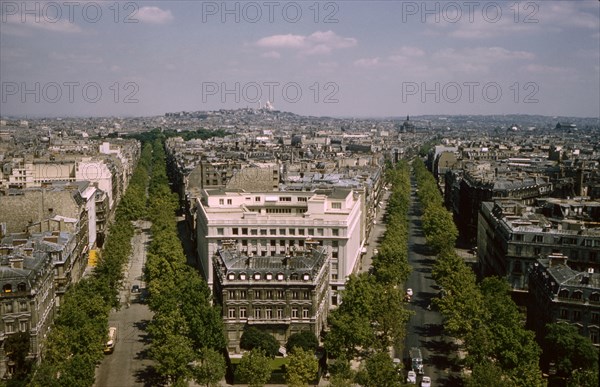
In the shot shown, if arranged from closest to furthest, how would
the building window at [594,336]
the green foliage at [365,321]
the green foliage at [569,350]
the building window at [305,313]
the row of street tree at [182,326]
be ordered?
the row of street tree at [182,326], the green foliage at [569,350], the building window at [594,336], the green foliage at [365,321], the building window at [305,313]

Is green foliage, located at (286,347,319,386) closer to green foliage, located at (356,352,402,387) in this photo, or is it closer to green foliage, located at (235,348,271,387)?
green foliage, located at (235,348,271,387)

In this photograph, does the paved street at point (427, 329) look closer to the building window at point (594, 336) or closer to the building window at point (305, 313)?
the building window at point (305, 313)

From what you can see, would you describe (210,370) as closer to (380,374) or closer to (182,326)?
(182,326)

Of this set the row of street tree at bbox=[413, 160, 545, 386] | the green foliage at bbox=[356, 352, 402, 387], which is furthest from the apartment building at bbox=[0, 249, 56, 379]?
the row of street tree at bbox=[413, 160, 545, 386]

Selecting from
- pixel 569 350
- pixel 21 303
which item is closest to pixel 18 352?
pixel 21 303

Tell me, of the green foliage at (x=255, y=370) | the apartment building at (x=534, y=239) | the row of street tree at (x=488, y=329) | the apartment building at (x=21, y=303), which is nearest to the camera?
the row of street tree at (x=488, y=329)

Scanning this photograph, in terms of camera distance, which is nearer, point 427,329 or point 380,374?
point 380,374

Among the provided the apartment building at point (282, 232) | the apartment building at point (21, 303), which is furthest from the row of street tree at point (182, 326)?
the apartment building at point (21, 303)
